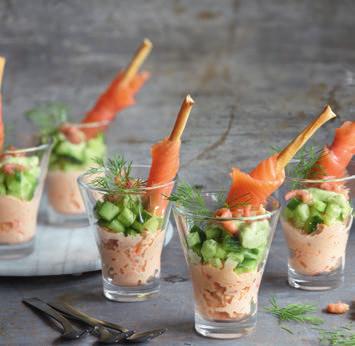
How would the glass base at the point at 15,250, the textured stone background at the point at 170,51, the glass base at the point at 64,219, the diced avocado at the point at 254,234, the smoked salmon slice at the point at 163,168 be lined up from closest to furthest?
the diced avocado at the point at 254,234, the smoked salmon slice at the point at 163,168, the glass base at the point at 15,250, the glass base at the point at 64,219, the textured stone background at the point at 170,51

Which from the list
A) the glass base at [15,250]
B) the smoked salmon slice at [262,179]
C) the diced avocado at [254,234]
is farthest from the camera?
the glass base at [15,250]

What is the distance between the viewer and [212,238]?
6.62ft

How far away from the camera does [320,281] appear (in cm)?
234

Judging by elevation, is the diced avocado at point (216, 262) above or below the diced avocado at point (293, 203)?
below

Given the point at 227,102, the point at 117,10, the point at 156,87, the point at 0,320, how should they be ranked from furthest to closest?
the point at 117,10 < the point at 156,87 < the point at 227,102 < the point at 0,320

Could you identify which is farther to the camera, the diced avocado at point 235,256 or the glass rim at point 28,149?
the glass rim at point 28,149

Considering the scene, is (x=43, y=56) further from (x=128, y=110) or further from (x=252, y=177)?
(x=252, y=177)

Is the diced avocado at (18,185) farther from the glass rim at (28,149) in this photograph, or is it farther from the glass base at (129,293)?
the glass base at (129,293)

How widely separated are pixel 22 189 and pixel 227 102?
930mm

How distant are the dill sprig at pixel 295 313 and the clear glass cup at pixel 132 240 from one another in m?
0.31

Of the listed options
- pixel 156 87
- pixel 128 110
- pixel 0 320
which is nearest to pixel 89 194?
pixel 0 320

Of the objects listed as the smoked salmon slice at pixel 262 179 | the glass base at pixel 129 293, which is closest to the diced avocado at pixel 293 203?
the smoked salmon slice at pixel 262 179

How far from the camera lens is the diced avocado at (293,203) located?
7.48 ft

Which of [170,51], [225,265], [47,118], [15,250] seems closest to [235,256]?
[225,265]
